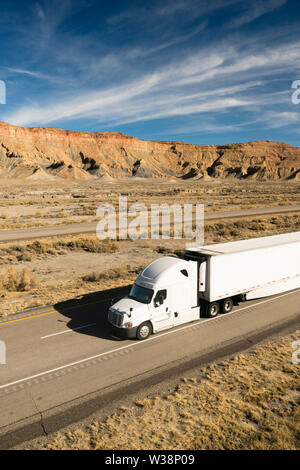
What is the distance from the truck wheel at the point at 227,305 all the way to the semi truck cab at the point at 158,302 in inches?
58.0

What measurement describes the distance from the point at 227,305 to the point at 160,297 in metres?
3.81

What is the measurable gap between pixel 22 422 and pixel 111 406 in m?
2.16

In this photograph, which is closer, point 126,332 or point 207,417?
point 207,417

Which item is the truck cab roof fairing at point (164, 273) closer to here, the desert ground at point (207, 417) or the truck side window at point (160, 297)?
the truck side window at point (160, 297)

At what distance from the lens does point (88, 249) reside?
2719 centimetres

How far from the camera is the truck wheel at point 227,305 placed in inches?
537

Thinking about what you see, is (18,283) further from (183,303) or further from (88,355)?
(183,303)

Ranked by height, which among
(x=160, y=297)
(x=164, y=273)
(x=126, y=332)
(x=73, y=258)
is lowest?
(x=126, y=332)

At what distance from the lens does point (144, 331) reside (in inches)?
453

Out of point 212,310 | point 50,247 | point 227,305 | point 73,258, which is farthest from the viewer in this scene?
point 50,247

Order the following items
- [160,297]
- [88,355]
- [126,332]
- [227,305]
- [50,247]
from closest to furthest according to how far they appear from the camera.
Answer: [88,355]
[126,332]
[160,297]
[227,305]
[50,247]

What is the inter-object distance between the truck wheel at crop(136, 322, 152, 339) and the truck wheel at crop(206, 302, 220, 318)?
2920mm

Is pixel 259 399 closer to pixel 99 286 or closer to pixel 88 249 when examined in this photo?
pixel 99 286

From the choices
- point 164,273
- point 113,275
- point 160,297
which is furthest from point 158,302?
point 113,275
